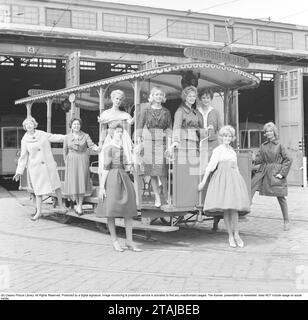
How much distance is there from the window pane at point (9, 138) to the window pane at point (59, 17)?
5343 millimetres

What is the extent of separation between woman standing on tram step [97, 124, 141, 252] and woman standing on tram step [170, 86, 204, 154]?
3.33ft

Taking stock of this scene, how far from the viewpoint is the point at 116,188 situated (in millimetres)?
6645

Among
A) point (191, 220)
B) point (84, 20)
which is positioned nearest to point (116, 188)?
point (191, 220)

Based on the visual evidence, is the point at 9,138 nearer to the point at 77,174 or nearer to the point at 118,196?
the point at 77,174

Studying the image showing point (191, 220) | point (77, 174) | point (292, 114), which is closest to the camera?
point (191, 220)

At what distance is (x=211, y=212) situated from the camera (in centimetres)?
727

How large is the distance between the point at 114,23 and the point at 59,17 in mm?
2846

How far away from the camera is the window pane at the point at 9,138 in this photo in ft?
72.2

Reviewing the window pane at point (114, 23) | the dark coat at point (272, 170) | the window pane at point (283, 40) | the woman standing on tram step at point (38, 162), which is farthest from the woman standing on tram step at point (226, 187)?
the window pane at point (283, 40)

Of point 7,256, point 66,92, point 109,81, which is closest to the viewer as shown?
point 7,256

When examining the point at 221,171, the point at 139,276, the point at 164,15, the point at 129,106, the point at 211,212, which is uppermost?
the point at 164,15
